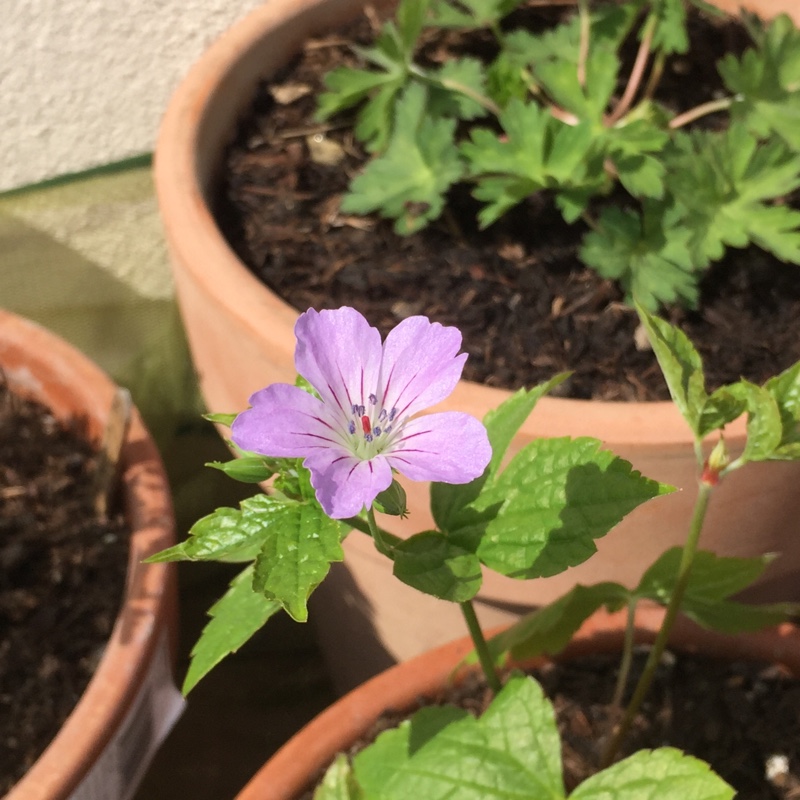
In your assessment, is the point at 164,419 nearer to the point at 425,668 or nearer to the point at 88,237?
the point at 88,237

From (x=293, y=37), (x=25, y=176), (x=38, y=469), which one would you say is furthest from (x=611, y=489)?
(x=25, y=176)

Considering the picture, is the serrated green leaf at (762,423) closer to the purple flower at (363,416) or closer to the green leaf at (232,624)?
the purple flower at (363,416)

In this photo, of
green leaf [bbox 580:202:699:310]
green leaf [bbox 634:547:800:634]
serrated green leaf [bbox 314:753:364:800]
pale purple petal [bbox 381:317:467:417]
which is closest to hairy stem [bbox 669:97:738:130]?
green leaf [bbox 580:202:699:310]

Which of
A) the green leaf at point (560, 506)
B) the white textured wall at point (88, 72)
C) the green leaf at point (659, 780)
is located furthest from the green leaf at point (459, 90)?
the green leaf at point (659, 780)

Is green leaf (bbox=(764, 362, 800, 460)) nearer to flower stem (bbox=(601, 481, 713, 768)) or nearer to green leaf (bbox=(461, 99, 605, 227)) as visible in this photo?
flower stem (bbox=(601, 481, 713, 768))

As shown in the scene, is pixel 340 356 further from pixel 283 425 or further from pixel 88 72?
pixel 88 72

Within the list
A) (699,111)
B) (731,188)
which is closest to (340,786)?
(731,188)

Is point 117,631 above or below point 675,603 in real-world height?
below
